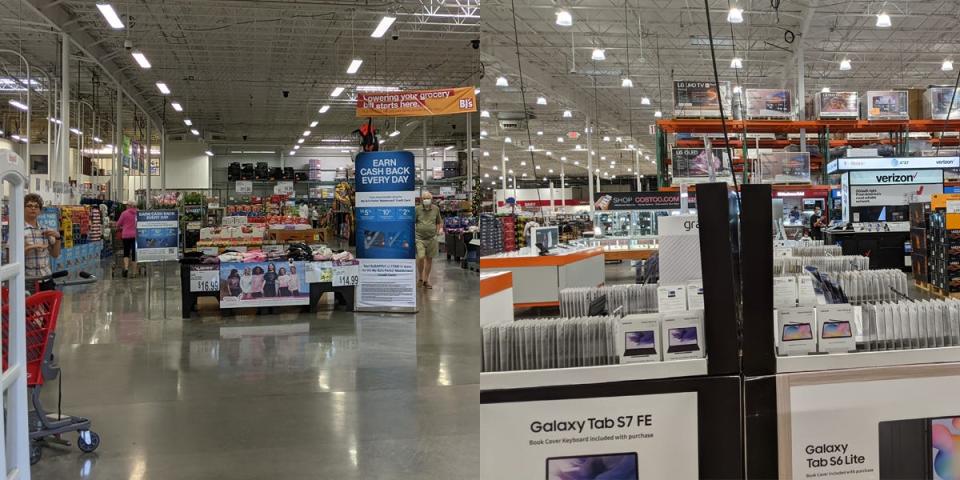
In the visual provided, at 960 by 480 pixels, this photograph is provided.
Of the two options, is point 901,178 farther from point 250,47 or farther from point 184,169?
point 184,169

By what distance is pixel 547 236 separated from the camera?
3137 mm

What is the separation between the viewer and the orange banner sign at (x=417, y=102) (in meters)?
12.3

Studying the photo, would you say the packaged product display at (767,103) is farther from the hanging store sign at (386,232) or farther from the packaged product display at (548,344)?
the hanging store sign at (386,232)

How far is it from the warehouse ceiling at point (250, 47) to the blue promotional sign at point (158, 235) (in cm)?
464

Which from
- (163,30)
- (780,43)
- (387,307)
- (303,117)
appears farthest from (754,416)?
(303,117)

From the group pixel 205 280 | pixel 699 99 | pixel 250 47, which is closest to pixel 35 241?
pixel 205 280

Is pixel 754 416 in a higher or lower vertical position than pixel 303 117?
lower

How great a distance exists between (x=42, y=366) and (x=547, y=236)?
8.13 feet

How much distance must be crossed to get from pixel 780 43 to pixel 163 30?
40.4 feet

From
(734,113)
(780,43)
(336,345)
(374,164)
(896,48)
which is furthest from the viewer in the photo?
(896,48)

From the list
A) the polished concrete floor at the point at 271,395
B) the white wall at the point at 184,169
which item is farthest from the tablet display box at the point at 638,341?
the white wall at the point at 184,169

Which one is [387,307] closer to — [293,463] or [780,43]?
[293,463]

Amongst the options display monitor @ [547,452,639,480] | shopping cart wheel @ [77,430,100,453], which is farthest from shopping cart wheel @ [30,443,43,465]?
display monitor @ [547,452,639,480]

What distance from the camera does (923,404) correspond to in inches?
97.3
